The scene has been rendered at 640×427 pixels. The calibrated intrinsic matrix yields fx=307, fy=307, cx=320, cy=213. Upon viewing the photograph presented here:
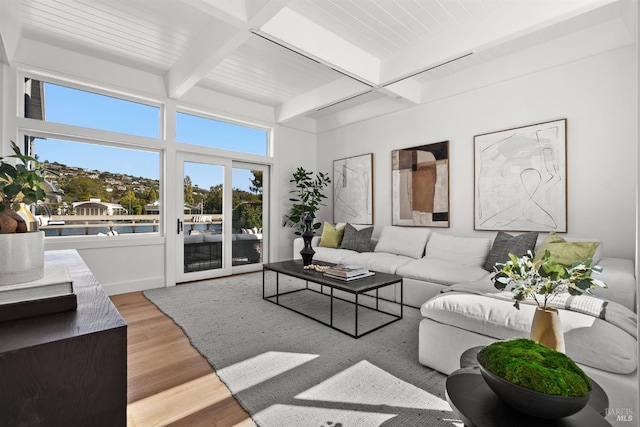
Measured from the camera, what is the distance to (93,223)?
3.80 m

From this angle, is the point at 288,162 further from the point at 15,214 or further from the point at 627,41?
the point at 15,214

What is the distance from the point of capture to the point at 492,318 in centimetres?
177

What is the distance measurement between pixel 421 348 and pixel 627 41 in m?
3.38

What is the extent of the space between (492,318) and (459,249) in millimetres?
1959

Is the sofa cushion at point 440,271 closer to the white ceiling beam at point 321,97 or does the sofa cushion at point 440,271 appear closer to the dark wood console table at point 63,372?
the white ceiling beam at point 321,97

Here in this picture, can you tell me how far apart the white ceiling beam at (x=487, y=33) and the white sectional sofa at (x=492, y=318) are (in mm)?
1928

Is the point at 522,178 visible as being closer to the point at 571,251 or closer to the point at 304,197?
the point at 571,251

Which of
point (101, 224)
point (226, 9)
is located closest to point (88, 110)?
point (101, 224)

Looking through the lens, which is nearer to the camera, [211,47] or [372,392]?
[372,392]

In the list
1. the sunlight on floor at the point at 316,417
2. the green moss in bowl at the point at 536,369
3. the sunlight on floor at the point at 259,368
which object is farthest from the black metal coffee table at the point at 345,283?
the green moss in bowl at the point at 536,369

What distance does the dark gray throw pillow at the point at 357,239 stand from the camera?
4.55 metres

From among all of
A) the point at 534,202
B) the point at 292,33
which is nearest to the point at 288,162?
the point at 292,33

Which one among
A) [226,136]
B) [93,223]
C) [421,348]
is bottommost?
[421,348]

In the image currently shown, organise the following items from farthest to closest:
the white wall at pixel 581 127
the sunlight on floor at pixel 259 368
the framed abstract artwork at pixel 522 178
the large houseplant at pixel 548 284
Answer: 1. the framed abstract artwork at pixel 522 178
2. the white wall at pixel 581 127
3. the sunlight on floor at pixel 259 368
4. the large houseplant at pixel 548 284
